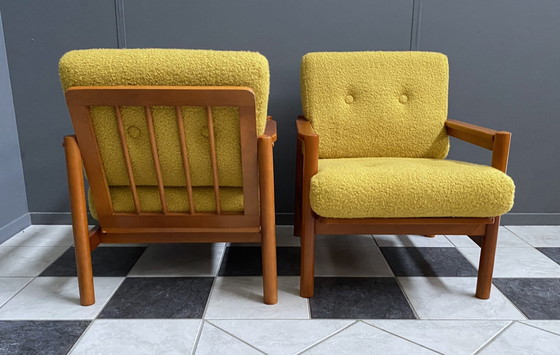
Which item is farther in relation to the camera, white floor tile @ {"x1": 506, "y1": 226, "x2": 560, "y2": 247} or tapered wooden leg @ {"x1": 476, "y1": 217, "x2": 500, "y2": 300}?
white floor tile @ {"x1": 506, "y1": 226, "x2": 560, "y2": 247}

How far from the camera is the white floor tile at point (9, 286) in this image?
3.36 ft

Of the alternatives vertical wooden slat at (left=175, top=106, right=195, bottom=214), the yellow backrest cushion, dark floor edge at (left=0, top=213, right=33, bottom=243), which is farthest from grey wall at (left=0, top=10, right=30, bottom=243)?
vertical wooden slat at (left=175, top=106, right=195, bottom=214)

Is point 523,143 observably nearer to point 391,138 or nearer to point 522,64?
point 522,64

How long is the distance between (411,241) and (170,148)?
1.00 meters

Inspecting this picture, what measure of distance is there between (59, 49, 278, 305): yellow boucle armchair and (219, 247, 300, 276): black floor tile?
→ 0.67 ft

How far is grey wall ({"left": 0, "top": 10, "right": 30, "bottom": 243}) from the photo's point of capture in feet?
4.71

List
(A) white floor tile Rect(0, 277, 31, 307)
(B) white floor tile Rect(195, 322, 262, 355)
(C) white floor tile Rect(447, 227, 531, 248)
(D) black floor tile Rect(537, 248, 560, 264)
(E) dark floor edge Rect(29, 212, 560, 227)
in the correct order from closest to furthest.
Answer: (B) white floor tile Rect(195, 322, 262, 355)
(A) white floor tile Rect(0, 277, 31, 307)
(D) black floor tile Rect(537, 248, 560, 264)
(C) white floor tile Rect(447, 227, 531, 248)
(E) dark floor edge Rect(29, 212, 560, 227)

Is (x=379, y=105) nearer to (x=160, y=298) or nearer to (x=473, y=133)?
(x=473, y=133)

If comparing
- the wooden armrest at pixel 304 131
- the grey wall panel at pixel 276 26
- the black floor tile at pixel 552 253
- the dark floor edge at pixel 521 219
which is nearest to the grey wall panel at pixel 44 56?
the grey wall panel at pixel 276 26

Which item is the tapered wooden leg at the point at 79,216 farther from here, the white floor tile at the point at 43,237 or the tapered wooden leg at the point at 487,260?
the tapered wooden leg at the point at 487,260

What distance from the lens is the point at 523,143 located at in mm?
1567

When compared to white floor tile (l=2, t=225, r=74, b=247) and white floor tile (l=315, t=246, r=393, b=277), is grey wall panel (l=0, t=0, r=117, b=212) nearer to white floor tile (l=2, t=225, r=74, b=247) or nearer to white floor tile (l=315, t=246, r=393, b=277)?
white floor tile (l=2, t=225, r=74, b=247)

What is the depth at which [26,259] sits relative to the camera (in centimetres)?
126

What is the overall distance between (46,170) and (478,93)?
1825mm
